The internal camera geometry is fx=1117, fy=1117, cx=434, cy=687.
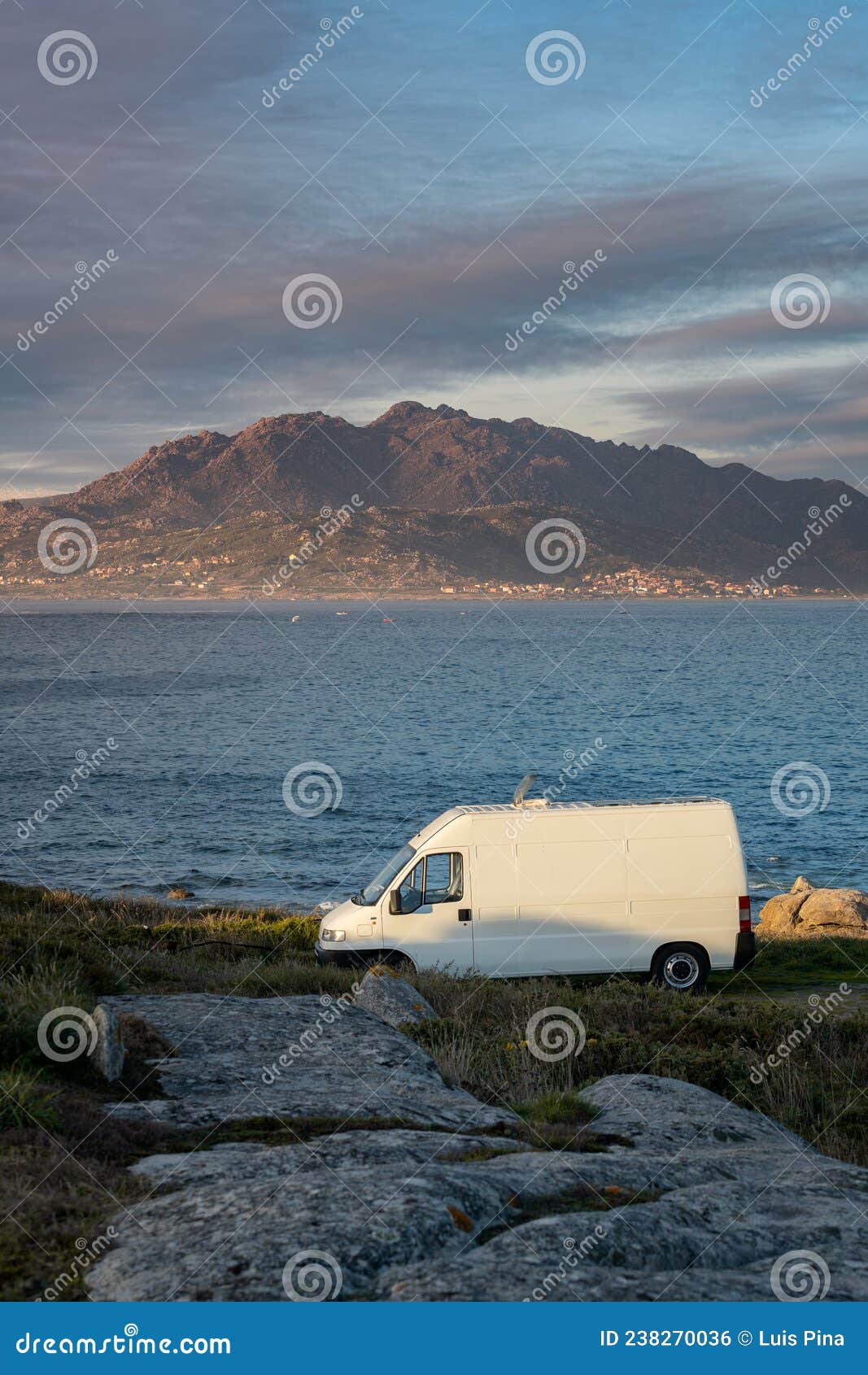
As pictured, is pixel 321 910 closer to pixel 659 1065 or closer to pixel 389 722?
pixel 659 1065

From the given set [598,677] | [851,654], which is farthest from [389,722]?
[851,654]

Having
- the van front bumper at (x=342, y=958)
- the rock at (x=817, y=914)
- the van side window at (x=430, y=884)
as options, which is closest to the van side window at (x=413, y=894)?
the van side window at (x=430, y=884)

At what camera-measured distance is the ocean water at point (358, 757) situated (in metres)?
36.8

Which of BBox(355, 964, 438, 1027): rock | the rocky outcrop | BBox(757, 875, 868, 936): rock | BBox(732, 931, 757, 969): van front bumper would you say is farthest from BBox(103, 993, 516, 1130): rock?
BBox(757, 875, 868, 936): rock

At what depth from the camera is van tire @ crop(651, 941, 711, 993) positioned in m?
17.0

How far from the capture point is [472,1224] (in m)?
5.60

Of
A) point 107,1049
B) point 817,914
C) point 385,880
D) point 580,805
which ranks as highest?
point 580,805

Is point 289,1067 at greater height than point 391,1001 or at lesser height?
lesser

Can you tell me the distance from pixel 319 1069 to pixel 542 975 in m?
7.66

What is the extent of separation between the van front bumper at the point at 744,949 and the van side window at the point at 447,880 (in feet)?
14.4

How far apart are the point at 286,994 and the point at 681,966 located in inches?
256

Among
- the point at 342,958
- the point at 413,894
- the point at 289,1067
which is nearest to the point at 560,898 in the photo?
the point at 413,894

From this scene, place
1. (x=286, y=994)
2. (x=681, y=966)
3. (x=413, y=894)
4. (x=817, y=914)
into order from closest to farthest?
(x=286, y=994) < (x=413, y=894) < (x=681, y=966) < (x=817, y=914)

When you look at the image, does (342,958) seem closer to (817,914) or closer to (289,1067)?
(289,1067)
